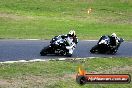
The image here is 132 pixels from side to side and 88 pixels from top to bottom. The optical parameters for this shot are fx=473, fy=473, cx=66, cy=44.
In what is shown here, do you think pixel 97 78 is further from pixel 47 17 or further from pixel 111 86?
pixel 47 17

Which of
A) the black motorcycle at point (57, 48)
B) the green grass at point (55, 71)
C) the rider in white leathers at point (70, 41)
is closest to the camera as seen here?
the green grass at point (55, 71)

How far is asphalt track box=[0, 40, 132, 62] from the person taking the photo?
2281 centimetres

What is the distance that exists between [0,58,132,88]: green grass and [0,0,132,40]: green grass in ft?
32.9

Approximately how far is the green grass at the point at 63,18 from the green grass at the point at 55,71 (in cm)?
1002

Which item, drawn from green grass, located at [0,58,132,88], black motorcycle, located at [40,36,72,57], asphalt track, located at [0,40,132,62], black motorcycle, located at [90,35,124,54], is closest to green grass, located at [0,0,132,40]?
asphalt track, located at [0,40,132,62]

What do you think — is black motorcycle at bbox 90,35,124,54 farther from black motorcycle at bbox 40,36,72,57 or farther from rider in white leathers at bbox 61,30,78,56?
black motorcycle at bbox 40,36,72,57

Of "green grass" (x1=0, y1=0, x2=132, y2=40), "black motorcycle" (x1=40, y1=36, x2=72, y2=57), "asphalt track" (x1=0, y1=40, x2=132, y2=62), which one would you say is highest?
"black motorcycle" (x1=40, y1=36, x2=72, y2=57)

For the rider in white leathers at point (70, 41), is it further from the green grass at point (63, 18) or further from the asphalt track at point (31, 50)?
the green grass at point (63, 18)

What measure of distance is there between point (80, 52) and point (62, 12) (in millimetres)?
27761

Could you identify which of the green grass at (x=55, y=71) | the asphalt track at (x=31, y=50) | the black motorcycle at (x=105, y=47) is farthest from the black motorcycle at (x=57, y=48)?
the black motorcycle at (x=105, y=47)

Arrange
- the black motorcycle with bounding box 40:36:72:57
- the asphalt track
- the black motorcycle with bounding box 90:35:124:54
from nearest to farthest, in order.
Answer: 1. the asphalt track
2. the black motorcycle with bounding box 40:36:72:57
3. the black motorcycle with bounding box 90:35:124:54

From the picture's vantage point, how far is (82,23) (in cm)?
4441

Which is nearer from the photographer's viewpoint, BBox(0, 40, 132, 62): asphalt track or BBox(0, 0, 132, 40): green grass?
BBox(0, 40, 132, 62): asphalt track

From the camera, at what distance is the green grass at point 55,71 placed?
55.7 ft
